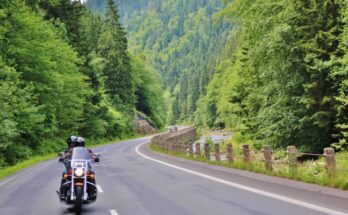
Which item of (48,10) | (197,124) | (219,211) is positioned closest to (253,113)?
(219,211)

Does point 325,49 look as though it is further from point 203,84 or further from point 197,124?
point 203,84

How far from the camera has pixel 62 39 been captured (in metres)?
52.8

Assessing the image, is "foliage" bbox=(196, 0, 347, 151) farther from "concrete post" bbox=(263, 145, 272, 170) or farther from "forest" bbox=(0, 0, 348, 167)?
"concrete post" bbox=(263, 145, 272, 170)

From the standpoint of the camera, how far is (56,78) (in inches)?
1581

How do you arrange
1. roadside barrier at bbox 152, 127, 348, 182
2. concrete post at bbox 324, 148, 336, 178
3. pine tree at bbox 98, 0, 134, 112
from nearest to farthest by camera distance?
concrete post at bbox 324, 148, 336, 178 → roadside barrier at bbox 152, 127, 348, 182 → pine tree at bbox 98, 0, 134, 112

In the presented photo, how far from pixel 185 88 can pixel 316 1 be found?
538 feet

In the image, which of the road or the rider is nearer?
the road

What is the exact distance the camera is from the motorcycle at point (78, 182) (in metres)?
9.92

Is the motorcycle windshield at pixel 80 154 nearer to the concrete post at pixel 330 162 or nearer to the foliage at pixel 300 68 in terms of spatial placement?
the concrete post at pixel 330 162

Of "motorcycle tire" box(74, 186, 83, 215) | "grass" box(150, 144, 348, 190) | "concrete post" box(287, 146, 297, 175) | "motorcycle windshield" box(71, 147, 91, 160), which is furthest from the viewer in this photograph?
"concrete post" box(287, 146, 297, 175)

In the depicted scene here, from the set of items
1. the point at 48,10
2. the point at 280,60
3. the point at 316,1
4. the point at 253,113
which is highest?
the point at 48,10

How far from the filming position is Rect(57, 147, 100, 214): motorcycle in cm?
992

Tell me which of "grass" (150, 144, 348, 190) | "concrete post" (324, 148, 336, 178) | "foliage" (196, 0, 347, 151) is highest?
"foliage" (196, 0, 347, 151)

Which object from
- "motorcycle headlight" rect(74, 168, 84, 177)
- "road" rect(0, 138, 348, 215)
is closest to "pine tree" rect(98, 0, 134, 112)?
"road" rect(0, 138, 348, 215)
